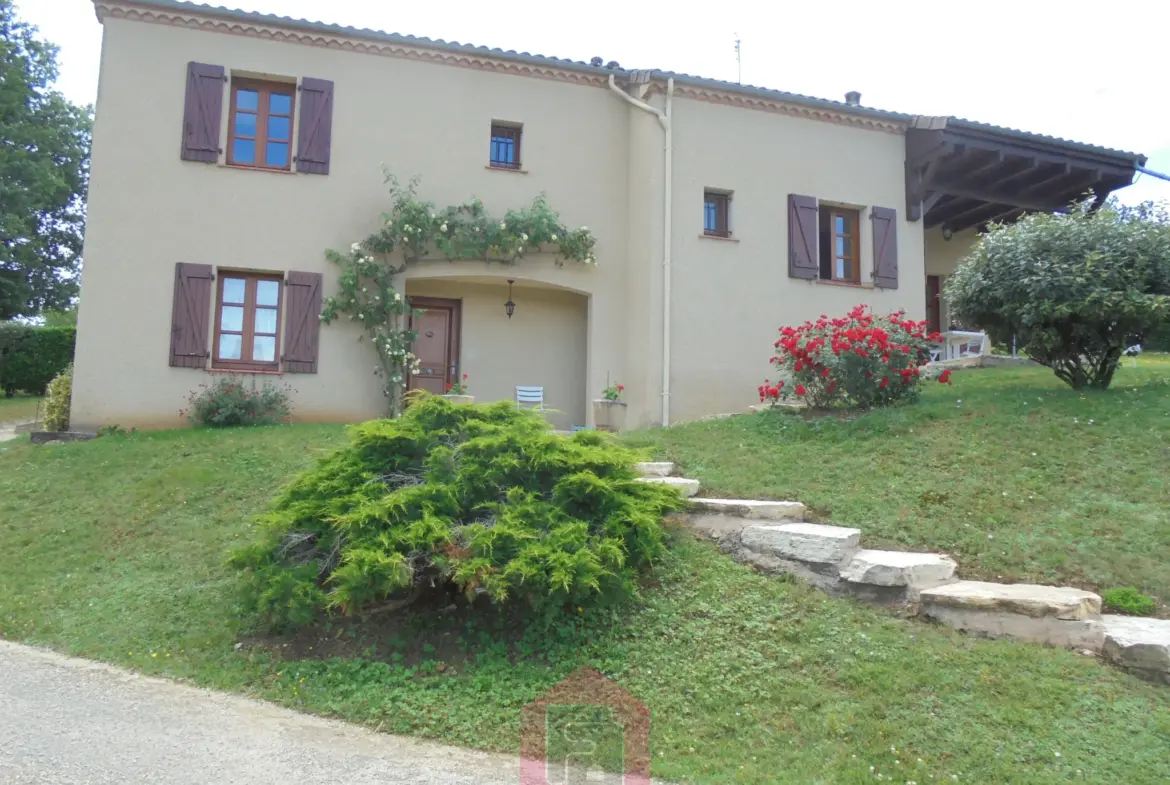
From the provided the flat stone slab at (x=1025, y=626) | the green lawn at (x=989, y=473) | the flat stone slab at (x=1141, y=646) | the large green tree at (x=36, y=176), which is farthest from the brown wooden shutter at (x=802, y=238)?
the large green tree at (x=36, y=176)

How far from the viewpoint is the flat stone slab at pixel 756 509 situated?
558cm

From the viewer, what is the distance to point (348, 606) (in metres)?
4.32

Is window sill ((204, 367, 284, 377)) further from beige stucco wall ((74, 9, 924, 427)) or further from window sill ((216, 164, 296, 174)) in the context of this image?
window sill ((216, 164, 296, 174))

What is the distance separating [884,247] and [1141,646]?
935cm

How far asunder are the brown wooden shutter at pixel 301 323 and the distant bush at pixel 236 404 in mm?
398

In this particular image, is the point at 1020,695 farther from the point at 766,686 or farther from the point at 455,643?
the point at 455,643

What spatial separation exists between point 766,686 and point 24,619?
4.70 m

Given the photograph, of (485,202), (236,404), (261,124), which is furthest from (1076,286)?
(261,124)

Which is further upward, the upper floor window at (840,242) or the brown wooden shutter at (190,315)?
the upper floor window at (840,242)

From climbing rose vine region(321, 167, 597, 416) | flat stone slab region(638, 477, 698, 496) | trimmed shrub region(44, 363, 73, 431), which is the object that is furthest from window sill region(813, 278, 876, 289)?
trimmed shrub region(44, 363, 73, 431)

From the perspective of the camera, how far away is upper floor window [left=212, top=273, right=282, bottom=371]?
10086 millimetres

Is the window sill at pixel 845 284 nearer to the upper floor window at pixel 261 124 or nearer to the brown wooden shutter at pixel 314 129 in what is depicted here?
the brown wooden shutter at pixel 314 129

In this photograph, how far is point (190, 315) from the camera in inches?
387

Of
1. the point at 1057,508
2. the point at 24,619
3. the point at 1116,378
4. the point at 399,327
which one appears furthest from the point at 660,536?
the point at 1116,378
